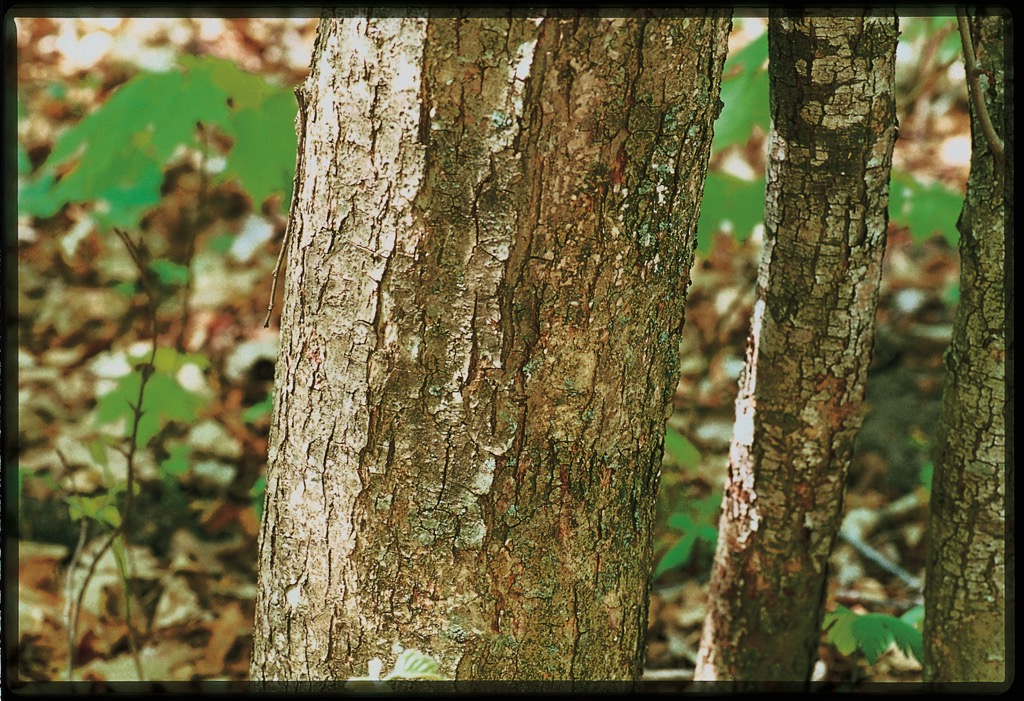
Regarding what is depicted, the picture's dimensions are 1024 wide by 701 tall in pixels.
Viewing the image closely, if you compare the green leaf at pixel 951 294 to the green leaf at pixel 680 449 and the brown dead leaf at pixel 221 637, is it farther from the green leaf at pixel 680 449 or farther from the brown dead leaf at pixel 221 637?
the brown dead leaf at pixel 221 637

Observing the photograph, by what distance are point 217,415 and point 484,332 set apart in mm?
2073

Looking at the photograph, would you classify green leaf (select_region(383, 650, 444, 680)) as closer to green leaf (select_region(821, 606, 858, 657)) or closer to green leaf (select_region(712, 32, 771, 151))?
green leaf (select_region(821, 606, 858, 657))

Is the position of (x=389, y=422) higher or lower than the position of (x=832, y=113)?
lower

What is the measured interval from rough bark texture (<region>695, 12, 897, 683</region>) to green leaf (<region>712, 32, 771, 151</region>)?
54cm

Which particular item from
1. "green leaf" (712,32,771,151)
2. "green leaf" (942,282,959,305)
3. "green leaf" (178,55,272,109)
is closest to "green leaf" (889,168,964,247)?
"green leaf" (712,32,771,151)

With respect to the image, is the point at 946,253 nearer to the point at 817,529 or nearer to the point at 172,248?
the point at 817,529

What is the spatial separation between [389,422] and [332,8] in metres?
0.48

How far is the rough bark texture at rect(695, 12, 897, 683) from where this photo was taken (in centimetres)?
126

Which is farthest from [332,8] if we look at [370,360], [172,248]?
[172,248]

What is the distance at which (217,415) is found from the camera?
9.45 feet

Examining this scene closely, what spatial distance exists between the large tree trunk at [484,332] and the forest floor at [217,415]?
0.68m

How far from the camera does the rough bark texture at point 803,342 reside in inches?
49.7

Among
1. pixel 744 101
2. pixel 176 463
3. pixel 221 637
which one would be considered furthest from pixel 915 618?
pixel 176 463

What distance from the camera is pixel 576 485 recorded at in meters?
1.10
